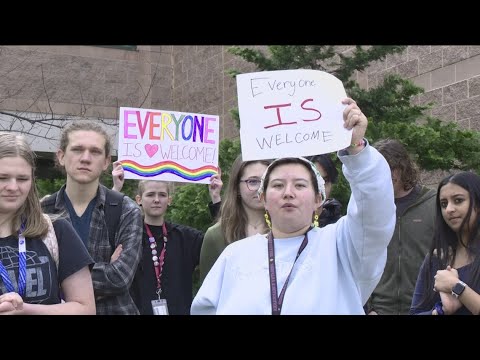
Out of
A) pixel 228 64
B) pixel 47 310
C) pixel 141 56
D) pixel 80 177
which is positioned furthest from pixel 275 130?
pixel 141 56

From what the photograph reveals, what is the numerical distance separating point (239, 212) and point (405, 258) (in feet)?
3.59

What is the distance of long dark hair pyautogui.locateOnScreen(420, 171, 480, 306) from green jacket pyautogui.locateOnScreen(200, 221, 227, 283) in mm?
1266

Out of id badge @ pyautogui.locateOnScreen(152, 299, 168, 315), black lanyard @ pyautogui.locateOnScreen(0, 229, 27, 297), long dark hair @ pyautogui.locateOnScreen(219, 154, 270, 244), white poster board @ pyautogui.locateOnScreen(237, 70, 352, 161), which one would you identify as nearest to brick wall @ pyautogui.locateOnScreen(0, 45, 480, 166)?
long dark hair @ pyautogui.locateOnScreen(219, 154, 270, 244)

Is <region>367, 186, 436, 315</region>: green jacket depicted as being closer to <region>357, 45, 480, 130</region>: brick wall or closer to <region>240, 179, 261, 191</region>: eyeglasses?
<region>240, 179, 261, 191</region>: eyeglasses

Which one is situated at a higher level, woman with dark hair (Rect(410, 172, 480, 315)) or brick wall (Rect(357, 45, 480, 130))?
brick wall (Rect(357, 45, 480, 130))

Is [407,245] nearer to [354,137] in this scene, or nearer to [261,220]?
[261,220]

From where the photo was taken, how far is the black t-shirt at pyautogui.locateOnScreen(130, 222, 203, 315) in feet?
16.2

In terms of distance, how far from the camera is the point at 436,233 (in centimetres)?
406

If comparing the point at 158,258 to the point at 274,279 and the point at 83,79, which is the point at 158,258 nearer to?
the point at 274,279

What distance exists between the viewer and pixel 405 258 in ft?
15.3

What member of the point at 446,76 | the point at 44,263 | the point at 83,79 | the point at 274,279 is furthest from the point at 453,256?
the point at 83,79

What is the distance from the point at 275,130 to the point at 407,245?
5.96 feet

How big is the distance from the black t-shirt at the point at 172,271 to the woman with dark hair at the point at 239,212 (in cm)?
47

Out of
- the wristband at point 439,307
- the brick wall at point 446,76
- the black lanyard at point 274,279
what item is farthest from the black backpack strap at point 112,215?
the brick wall at point 446,76
